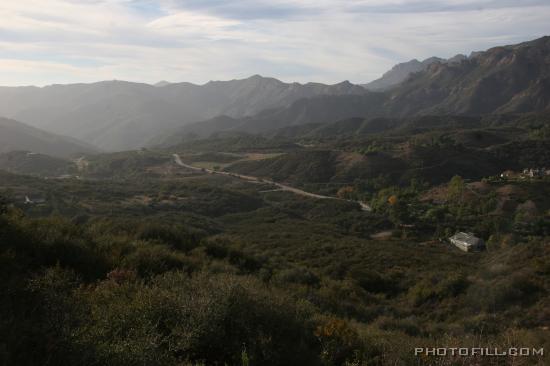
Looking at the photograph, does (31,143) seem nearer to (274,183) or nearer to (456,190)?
(274,183)

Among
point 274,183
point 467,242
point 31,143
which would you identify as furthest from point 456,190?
point 31,143

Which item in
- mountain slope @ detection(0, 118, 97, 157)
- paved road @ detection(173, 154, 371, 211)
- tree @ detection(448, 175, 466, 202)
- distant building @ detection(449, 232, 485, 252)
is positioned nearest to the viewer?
distant building @ detection(449, 232, 485, 252)

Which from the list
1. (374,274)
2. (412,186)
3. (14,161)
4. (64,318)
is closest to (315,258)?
(374,274)

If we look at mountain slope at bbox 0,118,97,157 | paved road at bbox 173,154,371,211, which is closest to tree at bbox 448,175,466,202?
paved road at bbox 173,154,371,211

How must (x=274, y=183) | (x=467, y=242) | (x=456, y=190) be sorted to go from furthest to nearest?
1. (x=274, y=183)
2. (x=456, y=190)
3. (x=467, y=242)

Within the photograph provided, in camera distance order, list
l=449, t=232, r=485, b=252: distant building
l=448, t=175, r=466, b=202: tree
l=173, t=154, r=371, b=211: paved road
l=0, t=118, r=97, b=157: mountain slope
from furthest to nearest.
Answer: l=0, t=118, r=97, b=157: mountain slope → l=173, t=154, r=371, b=211: paved road → l=448, t=175, r=466, b=202: tree → l=449, t=232, r=485, b=252: distant building

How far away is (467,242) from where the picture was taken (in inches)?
1528

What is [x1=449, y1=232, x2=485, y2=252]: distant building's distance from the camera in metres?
38.0

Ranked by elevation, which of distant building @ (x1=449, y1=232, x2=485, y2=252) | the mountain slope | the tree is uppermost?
the mountain slope

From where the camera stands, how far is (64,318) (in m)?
5.25

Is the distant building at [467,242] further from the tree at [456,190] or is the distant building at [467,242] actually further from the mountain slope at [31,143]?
the mountain slope at [31,143]

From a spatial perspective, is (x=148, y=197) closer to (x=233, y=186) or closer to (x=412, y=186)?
(x=233, y=186)

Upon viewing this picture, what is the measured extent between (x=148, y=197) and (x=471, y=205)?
46.1 meters

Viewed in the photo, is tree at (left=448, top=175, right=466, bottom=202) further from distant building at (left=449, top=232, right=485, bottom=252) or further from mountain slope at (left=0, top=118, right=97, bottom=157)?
mountain slope at (left=0, top=118, right=97, bottom=157)
